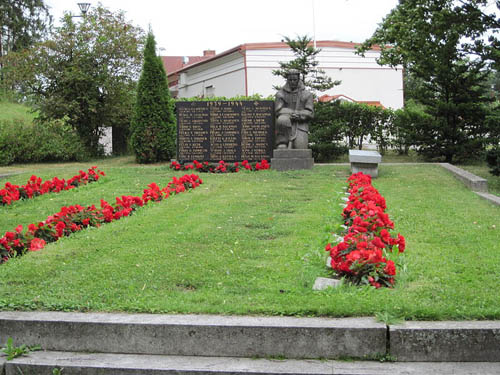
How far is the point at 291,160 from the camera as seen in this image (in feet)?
47.0

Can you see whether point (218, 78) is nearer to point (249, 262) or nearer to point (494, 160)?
point (494, 160)

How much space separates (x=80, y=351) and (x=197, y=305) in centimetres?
85

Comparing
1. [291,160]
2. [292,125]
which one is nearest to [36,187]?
[291,160]

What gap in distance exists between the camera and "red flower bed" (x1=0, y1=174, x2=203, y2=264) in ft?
18.9

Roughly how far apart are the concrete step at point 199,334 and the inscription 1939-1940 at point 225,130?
452 inches

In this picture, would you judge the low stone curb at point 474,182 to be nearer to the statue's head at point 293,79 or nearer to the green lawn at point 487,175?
the green lawn at point 487,175

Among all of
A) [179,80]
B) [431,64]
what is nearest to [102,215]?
[431,64]

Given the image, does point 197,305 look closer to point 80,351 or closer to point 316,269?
point 80,351

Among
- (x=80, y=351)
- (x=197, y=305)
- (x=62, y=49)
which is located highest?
(x=62, y=49)

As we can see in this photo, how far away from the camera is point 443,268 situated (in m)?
4.85

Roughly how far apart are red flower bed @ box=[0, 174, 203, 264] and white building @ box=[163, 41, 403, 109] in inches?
922

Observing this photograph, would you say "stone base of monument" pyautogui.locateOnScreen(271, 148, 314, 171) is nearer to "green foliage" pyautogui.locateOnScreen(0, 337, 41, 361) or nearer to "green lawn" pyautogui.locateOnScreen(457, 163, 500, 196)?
"green lawn" pyautogui.locateOnScreen(457, 163, 500, 196)

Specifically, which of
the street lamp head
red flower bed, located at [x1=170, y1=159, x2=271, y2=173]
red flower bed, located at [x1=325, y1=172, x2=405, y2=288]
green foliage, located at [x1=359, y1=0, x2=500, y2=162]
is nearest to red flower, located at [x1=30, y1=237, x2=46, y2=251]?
red flower bed, located at [x1=325, y1=172, x2=405, y2=288]

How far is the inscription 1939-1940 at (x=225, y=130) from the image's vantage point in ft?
49.5
